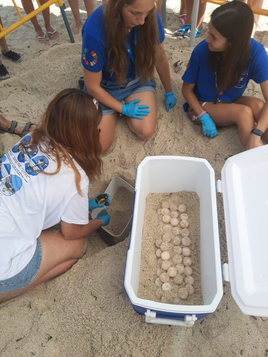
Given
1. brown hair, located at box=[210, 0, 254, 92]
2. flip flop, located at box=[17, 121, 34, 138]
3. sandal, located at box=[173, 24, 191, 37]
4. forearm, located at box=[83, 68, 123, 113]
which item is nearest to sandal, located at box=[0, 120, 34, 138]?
flip flop, located at box=[17, 121, 34, 138]

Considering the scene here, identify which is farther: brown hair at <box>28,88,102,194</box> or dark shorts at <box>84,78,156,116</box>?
dark shorts at <box>84,78,156,116</box>

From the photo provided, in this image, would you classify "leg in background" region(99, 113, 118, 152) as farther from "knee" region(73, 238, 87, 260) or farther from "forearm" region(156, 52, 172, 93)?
"knee" region(73, 238, 87, 260)

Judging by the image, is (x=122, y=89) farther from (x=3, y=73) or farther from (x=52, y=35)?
(x=52, y=35)

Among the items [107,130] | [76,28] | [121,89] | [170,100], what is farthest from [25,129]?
[76,28]

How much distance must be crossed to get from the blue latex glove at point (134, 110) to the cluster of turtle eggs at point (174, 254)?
20.5 inches

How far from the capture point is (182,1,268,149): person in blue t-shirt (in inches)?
45.3

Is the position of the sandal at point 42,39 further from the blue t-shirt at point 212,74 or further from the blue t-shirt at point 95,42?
the blue t-shirt at point 212,74

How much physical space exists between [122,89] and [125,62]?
20cm

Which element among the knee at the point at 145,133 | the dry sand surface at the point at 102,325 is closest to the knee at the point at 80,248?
the dry sand surface at the point at 102,325

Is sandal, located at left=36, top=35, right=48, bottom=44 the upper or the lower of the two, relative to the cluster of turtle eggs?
upper

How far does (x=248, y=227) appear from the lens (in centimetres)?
89

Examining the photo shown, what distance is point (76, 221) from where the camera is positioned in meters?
1.04

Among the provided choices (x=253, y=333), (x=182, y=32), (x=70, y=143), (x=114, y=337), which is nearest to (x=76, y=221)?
(x=70, y=143)

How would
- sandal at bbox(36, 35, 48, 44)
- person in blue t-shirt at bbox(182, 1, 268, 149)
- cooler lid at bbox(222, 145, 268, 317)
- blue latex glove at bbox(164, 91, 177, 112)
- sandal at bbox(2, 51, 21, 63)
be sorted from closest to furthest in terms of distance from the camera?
cooler lid at bbox(222, 145, 268, 317) → person in blue t-shirt at bbox(182, 1, 268, 149) → blue latex glove at bbox(164, 91, 177, 112) → sandal at bbox(2, 51, 21, 63) → sandal at bbox(36, 35, 48, 44)
